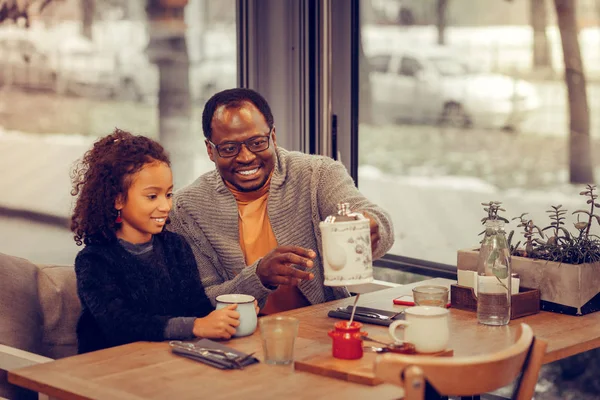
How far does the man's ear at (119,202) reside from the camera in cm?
254

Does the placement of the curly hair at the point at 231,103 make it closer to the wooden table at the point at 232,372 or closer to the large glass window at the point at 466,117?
the wooden table at the point at 232,372

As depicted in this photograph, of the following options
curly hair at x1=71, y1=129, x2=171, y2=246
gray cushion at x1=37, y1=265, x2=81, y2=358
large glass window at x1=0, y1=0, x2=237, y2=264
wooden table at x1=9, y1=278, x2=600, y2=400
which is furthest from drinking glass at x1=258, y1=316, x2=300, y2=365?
large glass window at x1=0, y1=0, x2=237, y2=264

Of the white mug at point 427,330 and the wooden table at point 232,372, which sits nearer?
the wooden table at point 232,372

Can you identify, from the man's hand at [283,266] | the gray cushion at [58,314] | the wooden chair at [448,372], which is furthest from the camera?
the gray cushion at [58,314]

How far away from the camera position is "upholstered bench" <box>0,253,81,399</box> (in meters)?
2.73

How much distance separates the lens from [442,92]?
385 cm

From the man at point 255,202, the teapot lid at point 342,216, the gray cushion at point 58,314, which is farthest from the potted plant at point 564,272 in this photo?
the gray cushion at point 58,314

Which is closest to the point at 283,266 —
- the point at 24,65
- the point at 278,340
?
the point at 278,340

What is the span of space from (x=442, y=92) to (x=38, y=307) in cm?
186

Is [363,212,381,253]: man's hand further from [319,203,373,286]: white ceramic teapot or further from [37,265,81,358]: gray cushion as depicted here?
[37,265,81,358]: gray cushion

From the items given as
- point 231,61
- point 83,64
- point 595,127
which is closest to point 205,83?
point 231,61

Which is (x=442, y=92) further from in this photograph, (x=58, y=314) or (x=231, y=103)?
(x=58, y=314)

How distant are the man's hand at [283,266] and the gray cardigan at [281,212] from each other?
0.30 meters

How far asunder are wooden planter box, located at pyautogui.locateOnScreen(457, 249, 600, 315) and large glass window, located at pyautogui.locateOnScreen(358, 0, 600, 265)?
0.72 meters
